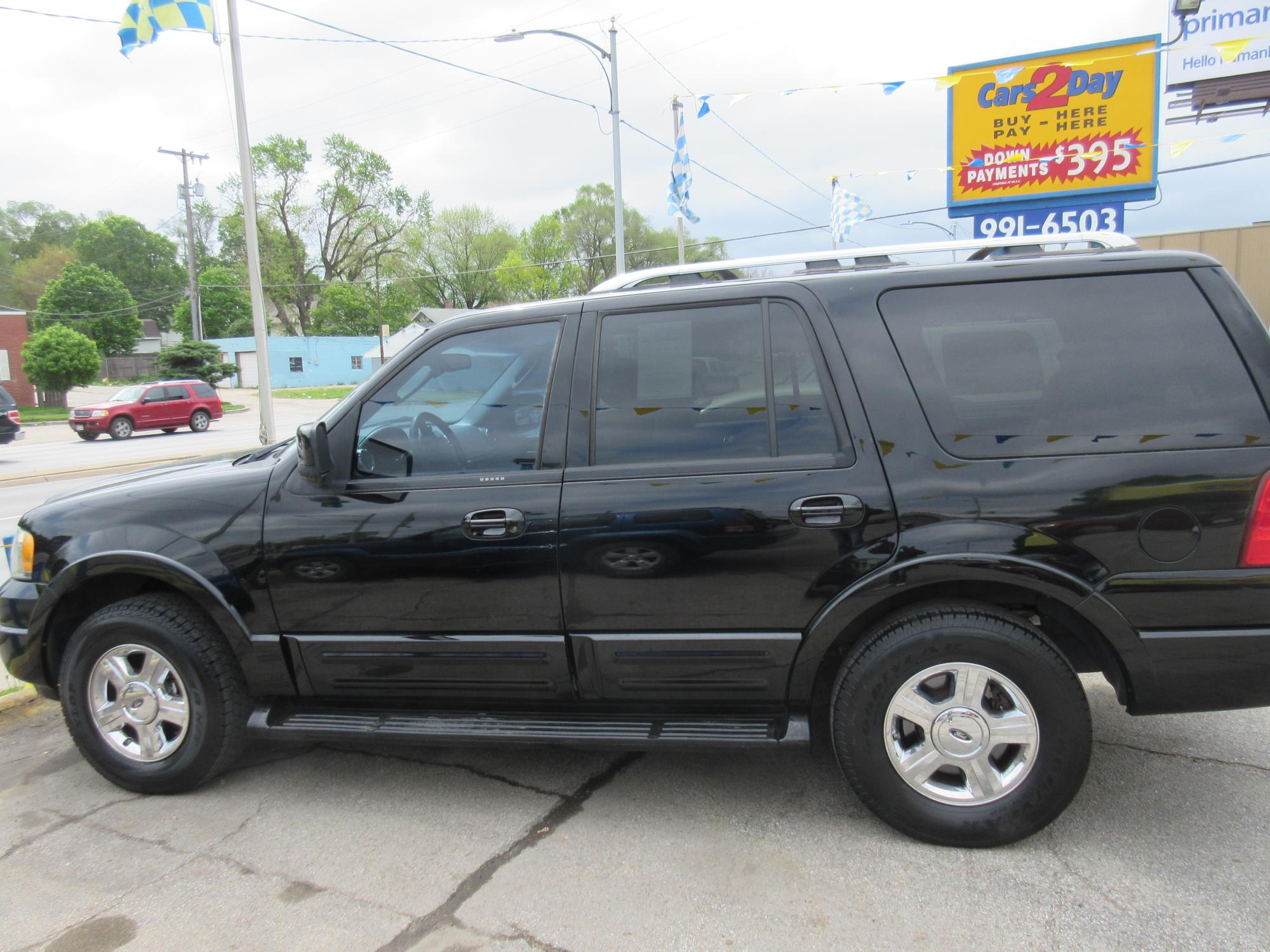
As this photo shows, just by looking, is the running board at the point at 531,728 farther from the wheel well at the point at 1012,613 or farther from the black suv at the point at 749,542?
the wheel well at the point at 1012,613

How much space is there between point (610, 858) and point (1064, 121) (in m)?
12.3

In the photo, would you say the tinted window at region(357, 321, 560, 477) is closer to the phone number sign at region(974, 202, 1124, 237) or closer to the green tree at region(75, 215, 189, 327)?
the phone number sign at region(974, 202, 1124, 237)

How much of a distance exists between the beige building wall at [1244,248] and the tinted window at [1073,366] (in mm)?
19677

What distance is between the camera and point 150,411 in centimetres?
2675

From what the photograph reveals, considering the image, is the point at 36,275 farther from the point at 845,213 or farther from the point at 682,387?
the point at 682,387

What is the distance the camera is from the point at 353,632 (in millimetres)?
3227

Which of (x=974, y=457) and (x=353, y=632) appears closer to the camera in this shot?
(x=974, y=457)

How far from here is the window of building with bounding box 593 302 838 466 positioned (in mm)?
2959

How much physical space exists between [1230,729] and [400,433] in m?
3.66

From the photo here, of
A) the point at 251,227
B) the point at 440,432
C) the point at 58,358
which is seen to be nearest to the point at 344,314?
the point at 58,358

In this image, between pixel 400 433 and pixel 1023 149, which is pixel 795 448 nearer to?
pixel 400 433

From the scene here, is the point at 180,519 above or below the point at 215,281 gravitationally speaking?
below

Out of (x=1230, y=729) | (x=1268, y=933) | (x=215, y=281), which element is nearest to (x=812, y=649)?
(x=1268, y=933)

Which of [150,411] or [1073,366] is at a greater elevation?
[1073,366]
